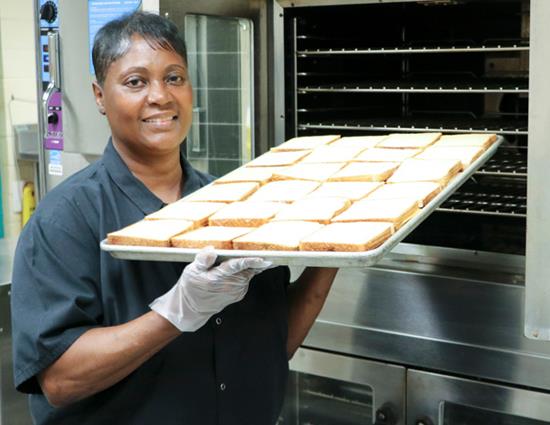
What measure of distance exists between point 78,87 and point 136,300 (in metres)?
1.56

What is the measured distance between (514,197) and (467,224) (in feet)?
0.61

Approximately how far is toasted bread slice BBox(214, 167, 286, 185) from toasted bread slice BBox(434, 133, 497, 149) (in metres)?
0.41

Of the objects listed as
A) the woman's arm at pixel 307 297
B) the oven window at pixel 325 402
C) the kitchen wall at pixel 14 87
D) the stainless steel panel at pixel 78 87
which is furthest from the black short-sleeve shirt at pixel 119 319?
the kitchen wall at pixel 14 87

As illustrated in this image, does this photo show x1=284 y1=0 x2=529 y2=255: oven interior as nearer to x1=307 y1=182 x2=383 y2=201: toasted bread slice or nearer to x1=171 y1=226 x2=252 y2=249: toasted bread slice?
x1=307 y1=182 x2=383 y2=201: toasted bread slice

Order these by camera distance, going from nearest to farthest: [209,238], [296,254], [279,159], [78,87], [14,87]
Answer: [296,254] → [209,238] → [279,159] → [78,87] → [14,87]

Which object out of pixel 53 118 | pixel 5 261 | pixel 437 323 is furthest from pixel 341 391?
pixel 5 261

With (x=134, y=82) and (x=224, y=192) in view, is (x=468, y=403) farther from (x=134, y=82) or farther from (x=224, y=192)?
(x=134, y=82)

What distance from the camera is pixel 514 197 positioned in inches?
102

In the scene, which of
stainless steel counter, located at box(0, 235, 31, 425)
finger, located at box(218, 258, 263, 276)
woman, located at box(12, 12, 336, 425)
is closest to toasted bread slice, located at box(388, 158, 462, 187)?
woman, located at box(12, 12, 336, 425)

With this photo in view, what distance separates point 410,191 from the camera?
1.69 m

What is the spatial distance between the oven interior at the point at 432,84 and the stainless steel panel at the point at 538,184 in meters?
0.50

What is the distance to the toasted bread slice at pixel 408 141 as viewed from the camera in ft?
6.70

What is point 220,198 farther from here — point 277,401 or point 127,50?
point 277,401

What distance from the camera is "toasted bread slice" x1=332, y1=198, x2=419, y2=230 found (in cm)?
155
